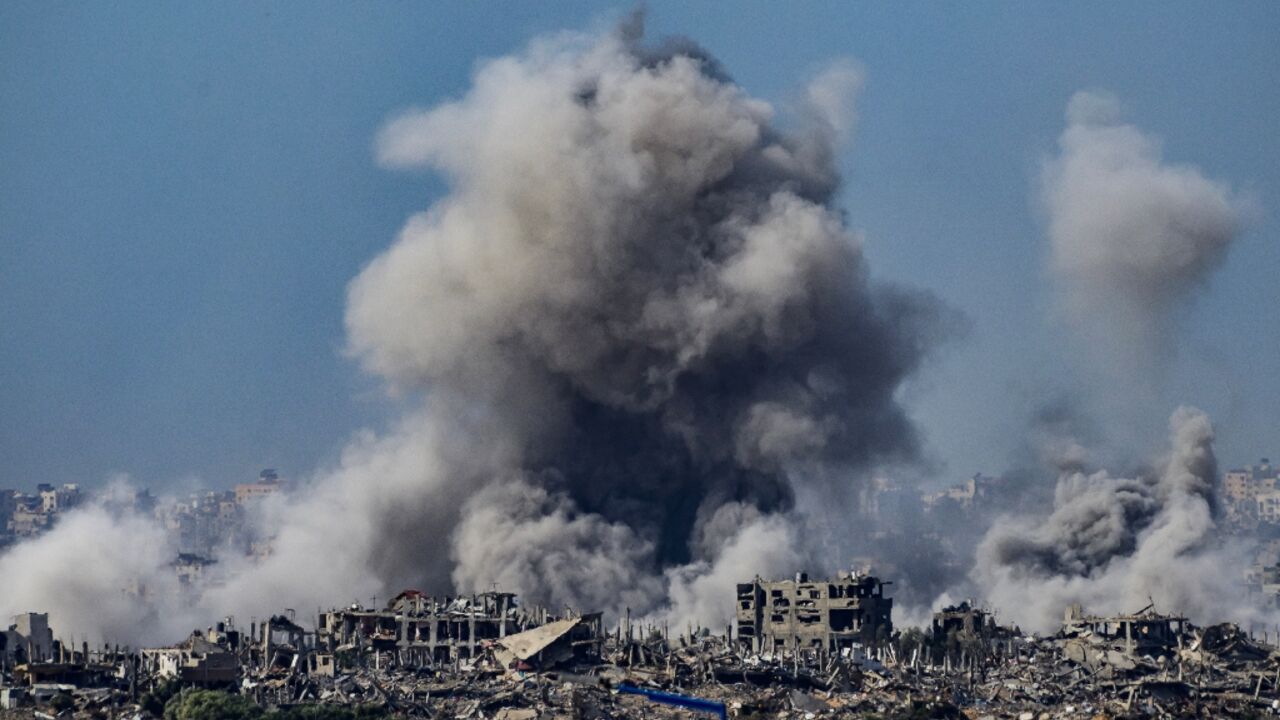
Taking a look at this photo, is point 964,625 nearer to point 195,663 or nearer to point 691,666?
point 691,666

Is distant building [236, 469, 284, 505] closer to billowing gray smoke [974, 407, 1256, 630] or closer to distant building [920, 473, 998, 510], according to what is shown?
distant building [920, 473, 998, 510]

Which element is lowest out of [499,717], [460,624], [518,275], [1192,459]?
[499,717]

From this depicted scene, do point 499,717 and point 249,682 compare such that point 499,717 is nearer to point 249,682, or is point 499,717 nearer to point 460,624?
point 249,682

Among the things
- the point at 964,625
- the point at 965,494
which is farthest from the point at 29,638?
the point at 965,494

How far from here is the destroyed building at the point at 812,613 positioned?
75875 millimetres

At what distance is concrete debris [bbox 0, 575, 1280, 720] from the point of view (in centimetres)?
5894

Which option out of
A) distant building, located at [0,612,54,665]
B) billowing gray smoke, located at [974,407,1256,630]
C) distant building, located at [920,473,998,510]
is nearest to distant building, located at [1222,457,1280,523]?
distant building, located at [920,473,998,510]

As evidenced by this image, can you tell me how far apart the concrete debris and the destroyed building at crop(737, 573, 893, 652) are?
0.22 ft

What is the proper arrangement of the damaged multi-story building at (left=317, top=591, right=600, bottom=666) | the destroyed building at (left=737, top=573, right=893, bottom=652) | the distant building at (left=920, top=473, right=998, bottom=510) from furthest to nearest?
the distant building at (left=920, top=473, right=998, bottom=510) → the destroyed building at (left=737, top=573, right=893, bottom=652) → the damaged multi-story building at (left=317, top=591, right=600, bottom=666)

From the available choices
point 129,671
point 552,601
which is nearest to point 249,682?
point 129,671

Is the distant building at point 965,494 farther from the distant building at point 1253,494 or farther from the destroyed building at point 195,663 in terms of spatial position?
the destroyed building at point 195,663

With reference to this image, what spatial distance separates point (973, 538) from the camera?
112m

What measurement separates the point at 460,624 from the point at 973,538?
4256 centimetres

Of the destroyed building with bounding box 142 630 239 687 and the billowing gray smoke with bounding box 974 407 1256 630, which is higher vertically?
the billowing gray smoke with bounding box 974 407 1256 630
